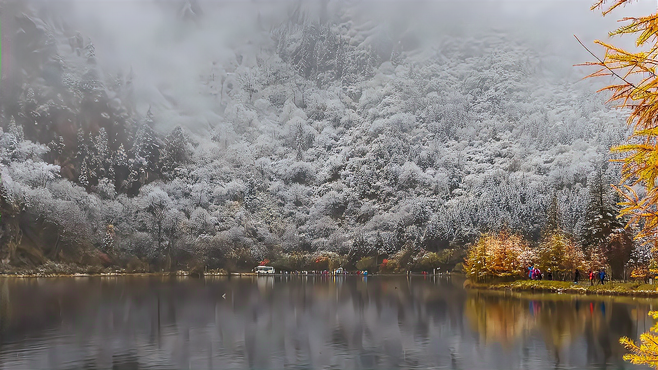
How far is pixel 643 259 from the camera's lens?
88.1 m

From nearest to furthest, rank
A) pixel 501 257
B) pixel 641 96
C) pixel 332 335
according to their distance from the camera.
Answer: pixel 641 96
pixel 332 335
pixel 501 257

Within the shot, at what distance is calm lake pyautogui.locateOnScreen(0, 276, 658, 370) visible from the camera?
1416 inches

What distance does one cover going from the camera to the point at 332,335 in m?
49.2

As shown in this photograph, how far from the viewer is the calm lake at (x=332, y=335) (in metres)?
36.0

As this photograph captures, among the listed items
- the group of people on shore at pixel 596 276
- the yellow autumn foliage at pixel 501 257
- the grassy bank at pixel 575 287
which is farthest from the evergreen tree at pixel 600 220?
the grassy bank at pixel 575 287

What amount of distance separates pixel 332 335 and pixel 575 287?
43343 millimetres

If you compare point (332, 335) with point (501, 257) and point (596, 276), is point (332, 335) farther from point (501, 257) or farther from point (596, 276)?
point (596, 276)

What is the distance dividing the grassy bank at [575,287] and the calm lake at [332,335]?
14.7 feet

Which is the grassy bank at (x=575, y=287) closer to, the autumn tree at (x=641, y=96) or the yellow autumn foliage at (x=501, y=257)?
the yellow autumn foliage at (x=501, y=257)

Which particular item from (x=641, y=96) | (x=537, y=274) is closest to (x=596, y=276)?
(x=537, y=274)

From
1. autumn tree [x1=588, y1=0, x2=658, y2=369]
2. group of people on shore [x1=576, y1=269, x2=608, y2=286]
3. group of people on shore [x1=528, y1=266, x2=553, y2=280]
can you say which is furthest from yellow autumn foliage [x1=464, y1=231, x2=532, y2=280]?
autumn tree [x1=588, y1=0, x2=658, y2=369]

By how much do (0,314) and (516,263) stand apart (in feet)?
233

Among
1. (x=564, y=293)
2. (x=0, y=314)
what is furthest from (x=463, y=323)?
(x=0, y=314)

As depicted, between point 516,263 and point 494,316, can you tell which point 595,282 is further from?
point 494,316
